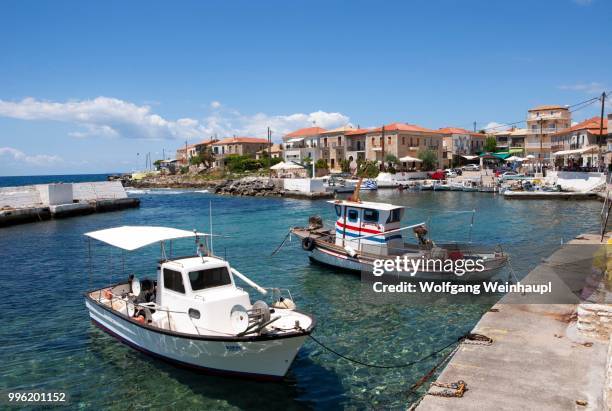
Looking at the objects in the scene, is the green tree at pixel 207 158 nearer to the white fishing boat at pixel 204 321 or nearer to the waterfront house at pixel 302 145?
the waterfront house at pixel 302 145

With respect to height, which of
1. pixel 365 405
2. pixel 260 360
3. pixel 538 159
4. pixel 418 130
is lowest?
pixel 365 405

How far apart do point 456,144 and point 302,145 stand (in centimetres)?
3383

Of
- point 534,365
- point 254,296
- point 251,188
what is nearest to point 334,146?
point 251,188

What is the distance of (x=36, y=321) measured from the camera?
15.1 m

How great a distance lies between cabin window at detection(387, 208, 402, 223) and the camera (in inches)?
773

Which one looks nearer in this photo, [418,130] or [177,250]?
[177,250]

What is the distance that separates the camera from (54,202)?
48062 millimetres

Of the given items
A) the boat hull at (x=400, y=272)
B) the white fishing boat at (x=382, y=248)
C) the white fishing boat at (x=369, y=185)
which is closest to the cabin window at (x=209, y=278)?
the white fishing boat at (x=382, y=248)

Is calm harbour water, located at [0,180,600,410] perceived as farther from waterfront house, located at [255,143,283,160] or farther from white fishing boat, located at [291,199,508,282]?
waterfront house, located at [255,143,283,160]

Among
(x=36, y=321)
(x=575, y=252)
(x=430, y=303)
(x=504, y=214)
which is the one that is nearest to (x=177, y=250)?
(x=36, y=321)

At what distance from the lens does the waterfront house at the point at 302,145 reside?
3954 inches

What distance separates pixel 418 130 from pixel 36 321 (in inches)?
3209

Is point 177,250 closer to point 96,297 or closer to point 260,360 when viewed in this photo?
point 96,297

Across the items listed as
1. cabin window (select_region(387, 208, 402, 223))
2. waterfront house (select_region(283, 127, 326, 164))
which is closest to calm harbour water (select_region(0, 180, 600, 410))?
cabin window (select_region(387, 208, 402, 223))
